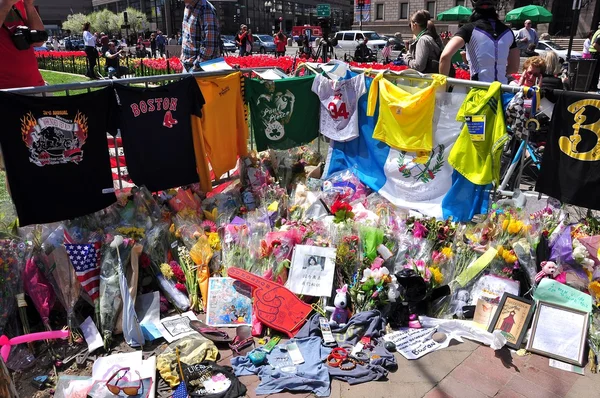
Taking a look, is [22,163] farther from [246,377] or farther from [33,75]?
[246,377]

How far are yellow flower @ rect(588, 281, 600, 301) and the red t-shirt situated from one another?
5164 mm

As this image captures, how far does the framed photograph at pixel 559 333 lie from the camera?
3.32 metres

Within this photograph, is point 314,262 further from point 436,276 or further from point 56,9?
point 56,9

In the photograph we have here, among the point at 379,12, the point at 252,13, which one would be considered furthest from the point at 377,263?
the point at 252,13

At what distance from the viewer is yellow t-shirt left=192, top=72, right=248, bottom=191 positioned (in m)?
Answer: 5.26

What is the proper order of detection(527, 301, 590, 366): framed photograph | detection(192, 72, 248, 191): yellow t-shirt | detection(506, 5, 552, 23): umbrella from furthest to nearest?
detection(506, 5, 552, 23): umbrella → detection(192, 72, 248, 191): yellow t-shirt → detection(527, 301, 590, 366): framed photograph

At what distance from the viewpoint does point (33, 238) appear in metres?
4.00

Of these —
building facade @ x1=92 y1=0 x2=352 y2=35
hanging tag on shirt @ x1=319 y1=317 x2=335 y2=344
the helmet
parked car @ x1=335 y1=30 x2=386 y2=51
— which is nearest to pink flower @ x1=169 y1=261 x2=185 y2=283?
hanging tag on shirt @ x1=319 y1=317 x2=335 y2=344

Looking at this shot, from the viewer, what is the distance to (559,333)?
11.2ft

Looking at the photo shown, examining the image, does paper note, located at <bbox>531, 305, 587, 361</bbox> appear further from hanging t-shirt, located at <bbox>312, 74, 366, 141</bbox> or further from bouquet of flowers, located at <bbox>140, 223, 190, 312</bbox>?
hanging t-shirt, located at <bbox>312, 74, 366, 141</bbox>

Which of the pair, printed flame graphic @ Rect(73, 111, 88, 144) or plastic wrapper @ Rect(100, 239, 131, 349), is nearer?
plastic wrapper @ Rect(100, 239, 131, 349)

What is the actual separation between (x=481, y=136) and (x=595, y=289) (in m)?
1.63

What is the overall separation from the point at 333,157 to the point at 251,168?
117 centimetres

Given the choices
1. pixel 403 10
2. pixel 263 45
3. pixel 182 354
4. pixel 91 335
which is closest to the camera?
pixel 182 354
